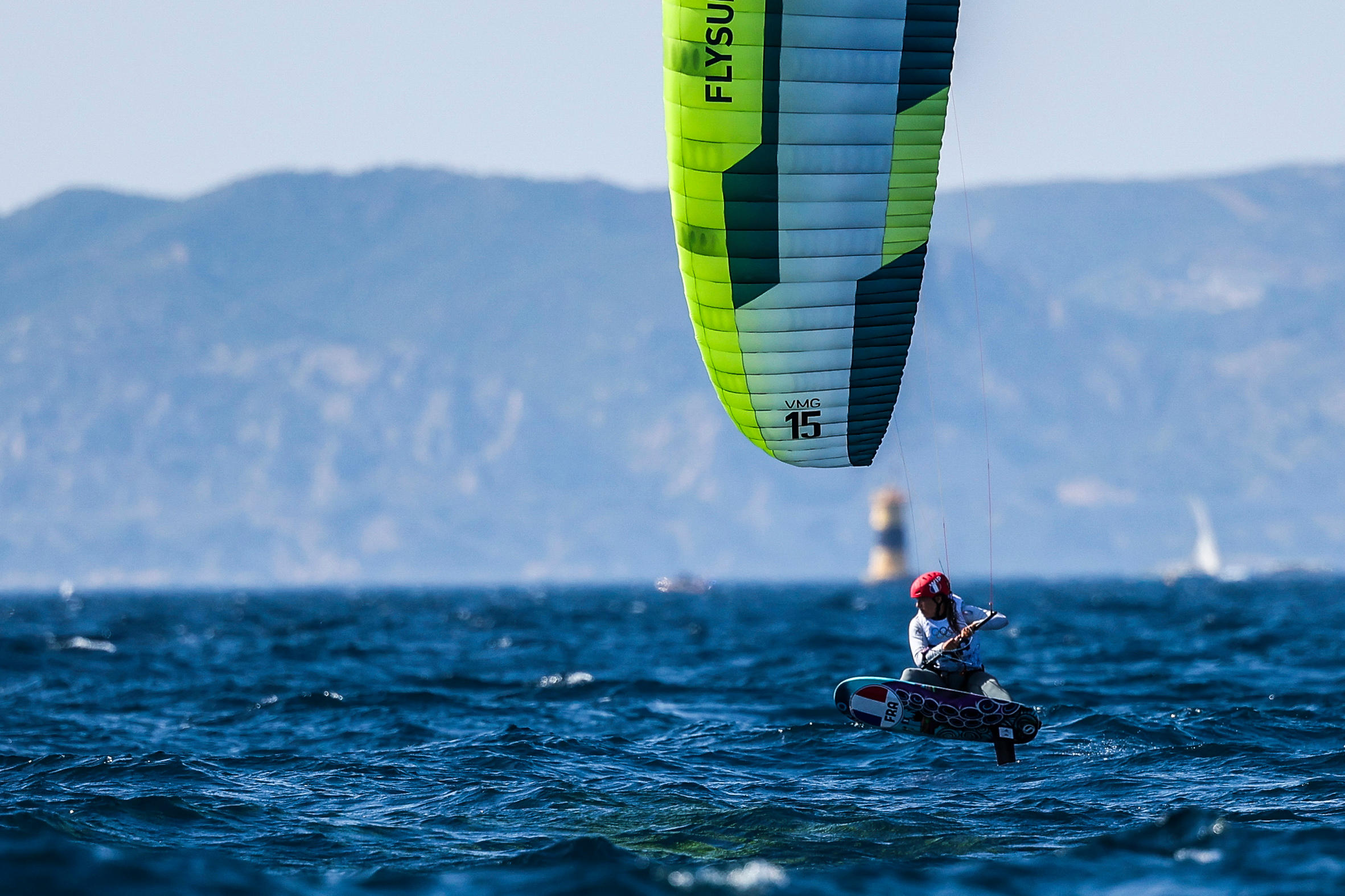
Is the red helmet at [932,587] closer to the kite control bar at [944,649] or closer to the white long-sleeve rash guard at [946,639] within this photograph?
the white long-sleeve rash guard at [946,639]

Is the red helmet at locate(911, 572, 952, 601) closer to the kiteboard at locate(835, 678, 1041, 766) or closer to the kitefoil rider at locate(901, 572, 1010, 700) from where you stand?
the kitefoil rider at locate(901, 572, 1010, 700)

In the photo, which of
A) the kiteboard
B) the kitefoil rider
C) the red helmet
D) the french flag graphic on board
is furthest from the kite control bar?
the french flag graphic on board

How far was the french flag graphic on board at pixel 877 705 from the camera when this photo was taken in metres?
21.2

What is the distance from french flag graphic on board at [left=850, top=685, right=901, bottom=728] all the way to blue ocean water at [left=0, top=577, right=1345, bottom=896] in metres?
1.03

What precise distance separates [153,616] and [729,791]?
8512 cm

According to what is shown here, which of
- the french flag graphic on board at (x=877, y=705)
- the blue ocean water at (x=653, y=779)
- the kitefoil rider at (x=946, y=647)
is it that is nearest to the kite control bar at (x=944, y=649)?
the kitefoil rider at (x=946, y=647)

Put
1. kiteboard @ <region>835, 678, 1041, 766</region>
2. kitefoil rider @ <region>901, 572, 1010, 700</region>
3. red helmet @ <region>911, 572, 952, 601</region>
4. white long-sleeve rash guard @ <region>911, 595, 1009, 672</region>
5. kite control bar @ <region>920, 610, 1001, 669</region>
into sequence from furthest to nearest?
white long-sleeve rash guard @ <region>911, 595, 1009, 672</region> → kitefoil rider @ <region>901, 572, 1010, 700</region> → kiteboard @ <region>835, 678, 1041, 766</region> → red helmet @ <region>911, 572, 952, 601</region> → kite control bar @ <region>920, 610, 1001, 669</region>

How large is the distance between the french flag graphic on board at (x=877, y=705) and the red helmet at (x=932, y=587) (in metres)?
1.19

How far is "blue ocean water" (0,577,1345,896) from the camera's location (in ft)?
55.1

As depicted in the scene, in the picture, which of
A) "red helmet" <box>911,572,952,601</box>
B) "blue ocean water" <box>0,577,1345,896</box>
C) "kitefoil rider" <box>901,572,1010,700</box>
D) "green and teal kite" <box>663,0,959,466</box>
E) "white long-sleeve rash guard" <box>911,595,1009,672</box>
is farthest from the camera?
"white long-sleeve rash guard" <box>911,595,1009,672</box>

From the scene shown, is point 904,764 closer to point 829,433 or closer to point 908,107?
point 829,433

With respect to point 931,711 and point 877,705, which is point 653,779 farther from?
point 931,711

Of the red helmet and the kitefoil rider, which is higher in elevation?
the red helmet

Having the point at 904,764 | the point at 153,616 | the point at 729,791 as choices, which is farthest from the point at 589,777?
the point at 153,616
